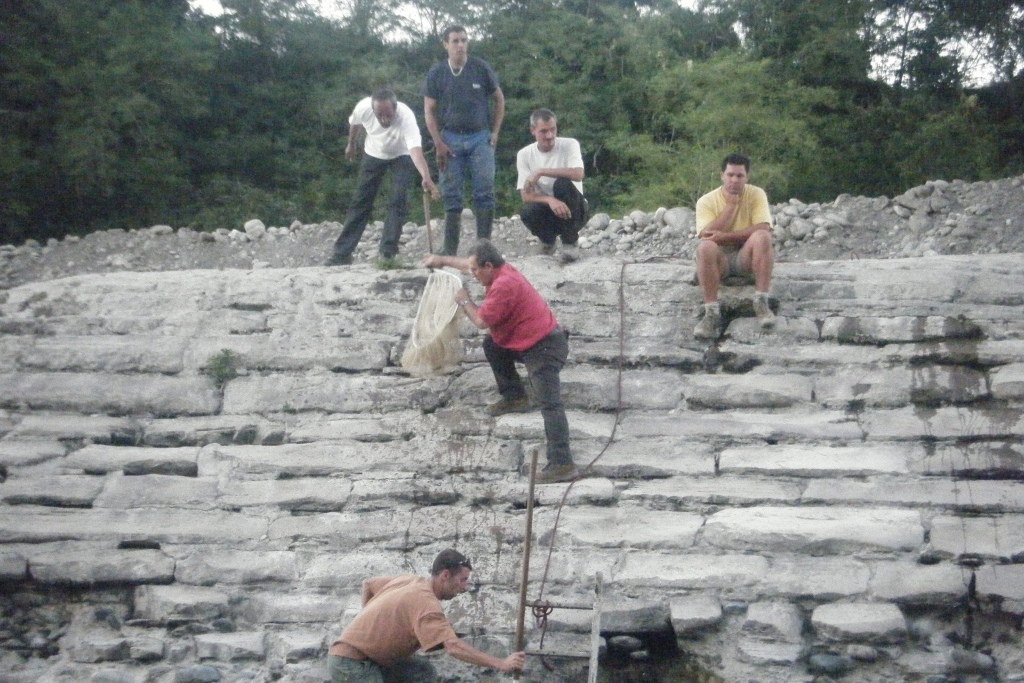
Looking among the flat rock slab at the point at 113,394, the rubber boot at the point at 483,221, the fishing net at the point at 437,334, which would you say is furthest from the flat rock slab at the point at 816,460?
the flat rock slab at the point at 113,394

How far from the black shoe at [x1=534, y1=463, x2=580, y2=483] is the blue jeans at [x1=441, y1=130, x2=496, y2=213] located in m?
2.40

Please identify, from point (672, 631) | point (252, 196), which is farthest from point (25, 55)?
point (672, 631)

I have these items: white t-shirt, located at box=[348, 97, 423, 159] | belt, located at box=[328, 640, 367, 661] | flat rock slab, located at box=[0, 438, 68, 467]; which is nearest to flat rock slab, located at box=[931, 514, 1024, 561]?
belt, located at box=[328, 640, 367, 661]

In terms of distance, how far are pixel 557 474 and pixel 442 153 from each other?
2.70 metres

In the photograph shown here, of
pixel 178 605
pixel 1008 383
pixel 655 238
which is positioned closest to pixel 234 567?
pixel 178 605

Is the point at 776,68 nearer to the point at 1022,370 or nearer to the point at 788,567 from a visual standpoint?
the point at 1022,370

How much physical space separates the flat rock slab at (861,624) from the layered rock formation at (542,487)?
1 centimetres

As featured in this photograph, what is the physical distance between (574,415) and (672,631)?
4.99ft

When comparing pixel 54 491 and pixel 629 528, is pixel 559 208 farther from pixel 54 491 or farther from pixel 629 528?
pixel 54 491

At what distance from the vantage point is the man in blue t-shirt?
25.7ft

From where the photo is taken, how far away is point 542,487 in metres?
5.97

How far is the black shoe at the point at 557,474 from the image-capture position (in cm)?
591

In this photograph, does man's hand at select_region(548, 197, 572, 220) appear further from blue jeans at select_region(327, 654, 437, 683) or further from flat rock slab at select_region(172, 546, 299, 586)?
blue jeans at select_region(327, 654, 437, 683)

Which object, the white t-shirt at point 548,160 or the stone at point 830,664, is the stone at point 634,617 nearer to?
the stone at point 830,664
